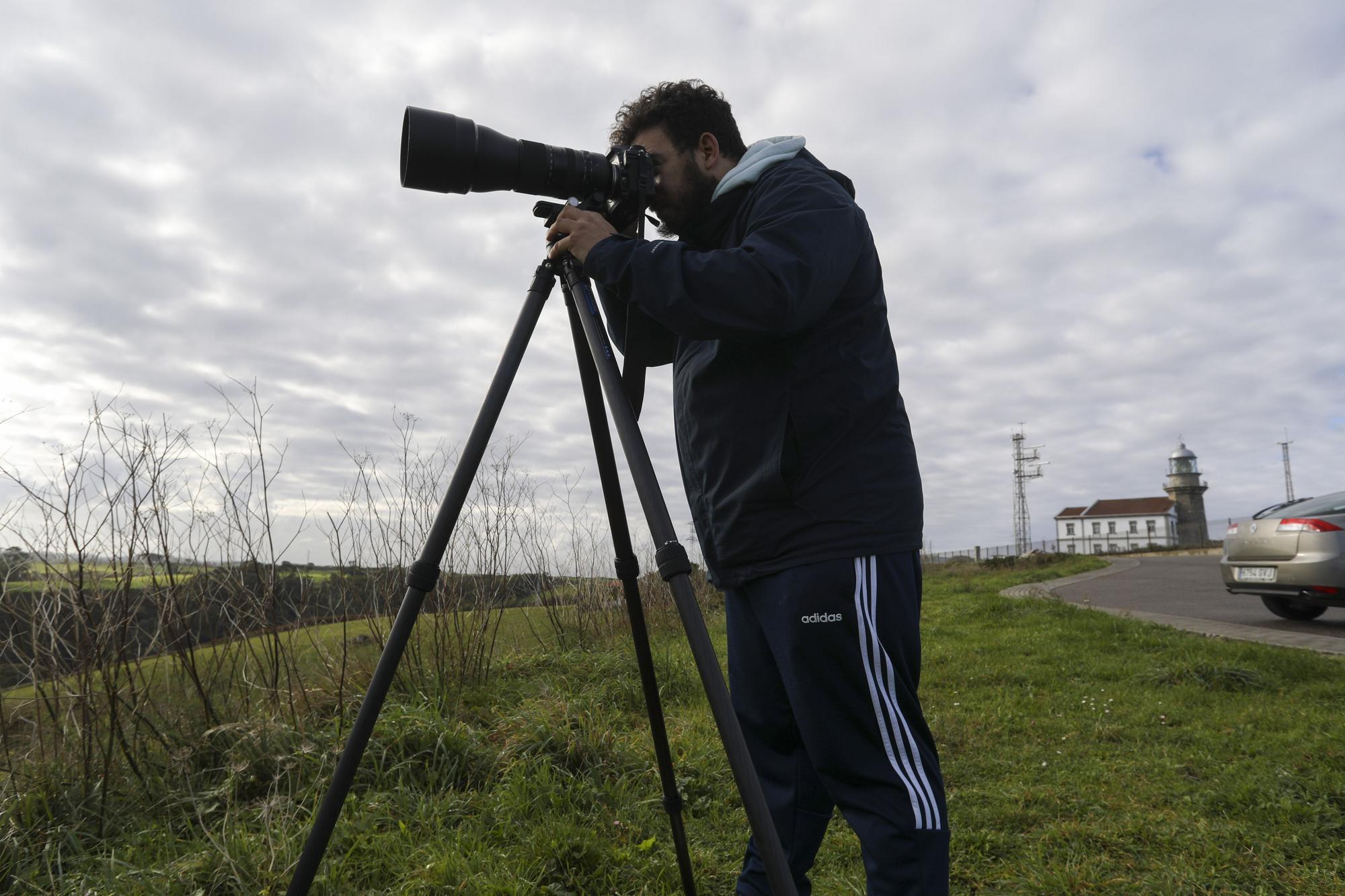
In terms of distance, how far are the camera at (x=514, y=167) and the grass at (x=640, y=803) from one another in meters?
1.83

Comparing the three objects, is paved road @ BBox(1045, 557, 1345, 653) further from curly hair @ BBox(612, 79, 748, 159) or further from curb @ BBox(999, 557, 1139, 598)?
curly hair @ BBox(612, 79, 748, 159)

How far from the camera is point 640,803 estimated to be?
2635 mm

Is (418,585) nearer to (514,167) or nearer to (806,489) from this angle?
(806,489)

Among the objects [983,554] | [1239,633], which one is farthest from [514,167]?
[983,554]

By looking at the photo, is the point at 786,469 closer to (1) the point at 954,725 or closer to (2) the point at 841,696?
(2) the point at 841,696

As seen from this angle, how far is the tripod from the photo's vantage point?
3.24ft

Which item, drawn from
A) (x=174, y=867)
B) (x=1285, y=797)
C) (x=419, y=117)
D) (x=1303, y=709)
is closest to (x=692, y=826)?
(x=174, y=867)

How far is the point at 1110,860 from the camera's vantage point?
7.48ft

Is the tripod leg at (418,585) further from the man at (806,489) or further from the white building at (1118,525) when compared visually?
the white building at (1118,525)

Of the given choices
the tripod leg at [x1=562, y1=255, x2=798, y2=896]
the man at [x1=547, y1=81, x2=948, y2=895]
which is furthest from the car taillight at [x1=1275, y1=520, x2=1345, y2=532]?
the tripod leg at [x1=562, y1=255, x2=798, y2=896]

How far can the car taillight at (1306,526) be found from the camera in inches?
250

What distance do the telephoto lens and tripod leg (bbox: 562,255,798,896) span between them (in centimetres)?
32

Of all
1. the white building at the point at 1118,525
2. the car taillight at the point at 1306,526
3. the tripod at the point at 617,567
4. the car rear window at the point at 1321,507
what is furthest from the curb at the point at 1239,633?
the white building at the point at 1118,525

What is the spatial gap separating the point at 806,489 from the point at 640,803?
1866 mm
